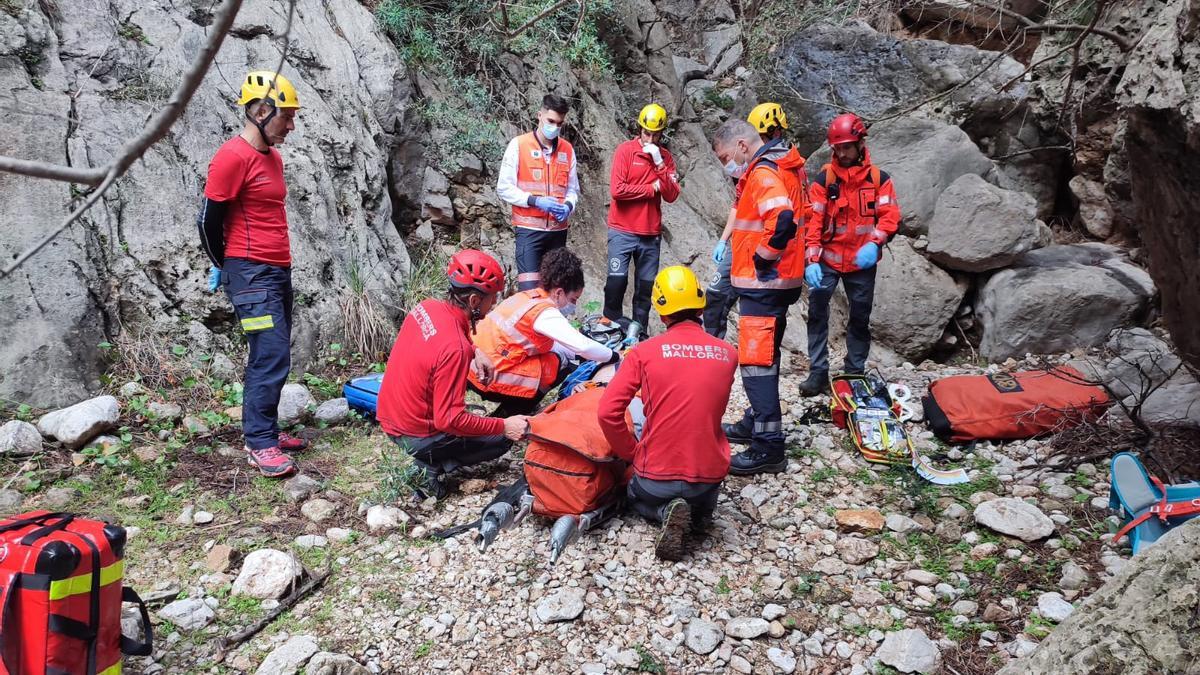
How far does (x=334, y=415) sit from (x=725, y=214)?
5641 mm

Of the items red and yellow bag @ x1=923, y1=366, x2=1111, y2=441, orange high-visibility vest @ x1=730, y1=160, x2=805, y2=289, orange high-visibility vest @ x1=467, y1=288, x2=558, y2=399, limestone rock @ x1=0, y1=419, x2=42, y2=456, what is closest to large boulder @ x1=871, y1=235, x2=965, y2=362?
red and yellow bag @ x1=923, y1=366, x2=1111, y2=441

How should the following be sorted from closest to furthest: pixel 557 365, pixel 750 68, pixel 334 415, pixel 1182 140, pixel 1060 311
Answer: pixel 1182 140
pixel 557 365
pixel 334 415
pixel 1060 311
pixel 750 68

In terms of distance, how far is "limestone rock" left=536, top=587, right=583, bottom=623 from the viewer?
3053 millimetres

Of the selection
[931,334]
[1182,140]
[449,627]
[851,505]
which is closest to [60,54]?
[449,627]

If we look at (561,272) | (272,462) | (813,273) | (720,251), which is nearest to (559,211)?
(720,251)

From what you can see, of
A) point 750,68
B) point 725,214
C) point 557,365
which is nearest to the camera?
point 557,365

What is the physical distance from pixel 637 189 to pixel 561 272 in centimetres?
201

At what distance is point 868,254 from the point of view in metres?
5.32

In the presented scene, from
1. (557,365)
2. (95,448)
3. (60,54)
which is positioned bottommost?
(95,448)

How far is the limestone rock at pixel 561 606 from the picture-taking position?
305 cm

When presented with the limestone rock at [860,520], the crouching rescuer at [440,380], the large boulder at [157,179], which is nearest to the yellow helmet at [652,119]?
the large boulder at [157,179]

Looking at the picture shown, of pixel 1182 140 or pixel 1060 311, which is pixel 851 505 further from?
pixel 1060 311

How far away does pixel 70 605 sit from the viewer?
2.33m

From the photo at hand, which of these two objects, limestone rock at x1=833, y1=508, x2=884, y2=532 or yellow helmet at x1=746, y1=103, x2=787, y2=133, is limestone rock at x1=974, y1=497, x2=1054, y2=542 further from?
yellow helmet at x1=746, y1=103, x2=787, y2=133
